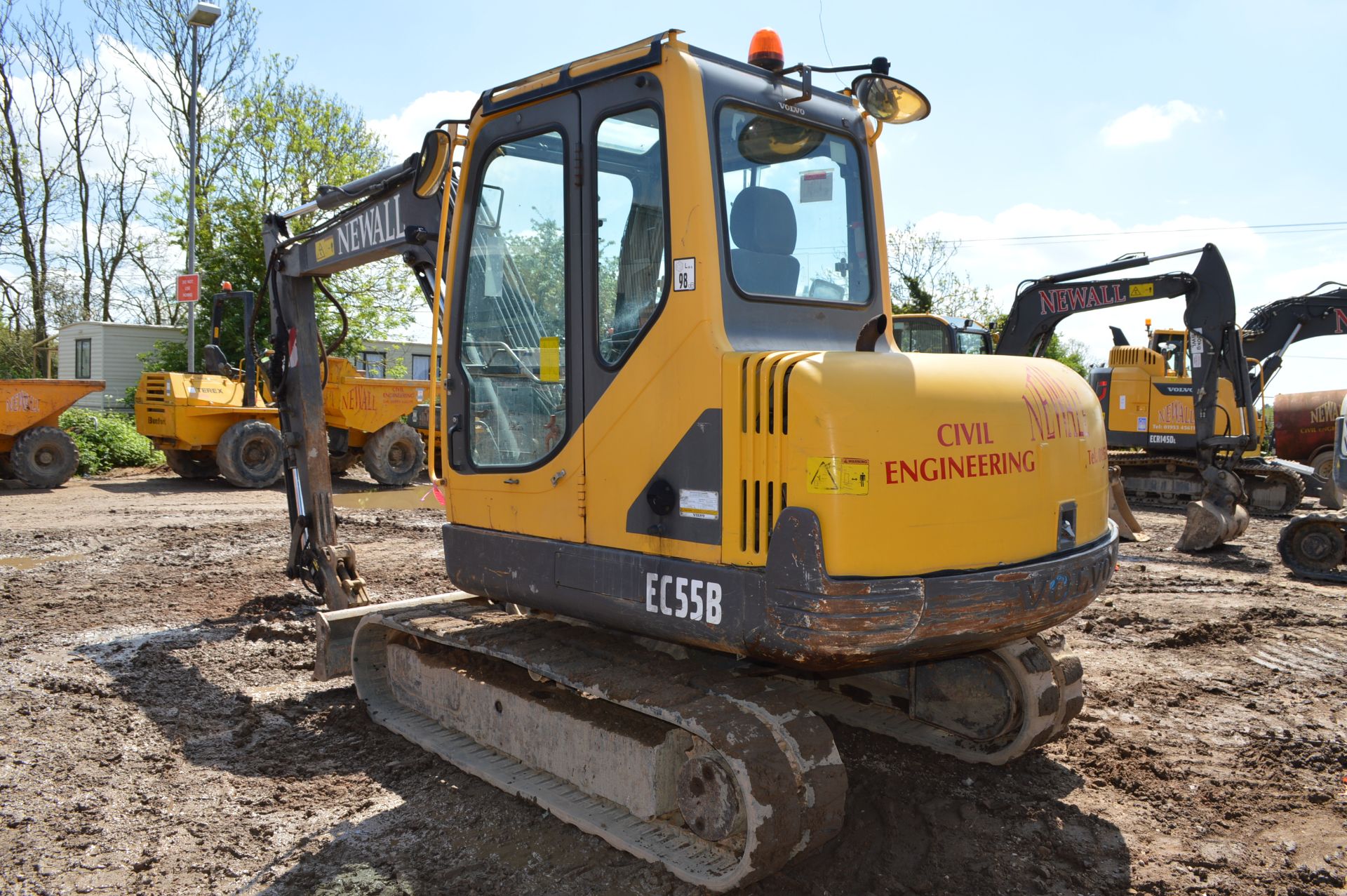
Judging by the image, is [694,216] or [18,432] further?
[18,432]

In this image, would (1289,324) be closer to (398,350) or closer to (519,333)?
(519,333)

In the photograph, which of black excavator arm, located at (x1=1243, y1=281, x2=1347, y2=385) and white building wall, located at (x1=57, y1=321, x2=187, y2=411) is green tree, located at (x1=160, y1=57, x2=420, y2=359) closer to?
white building wall, located at (x1=57, y1=321, x2=187, y2=411)

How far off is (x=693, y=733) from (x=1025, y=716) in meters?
1.79

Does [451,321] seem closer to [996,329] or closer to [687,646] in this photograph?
[687,646]

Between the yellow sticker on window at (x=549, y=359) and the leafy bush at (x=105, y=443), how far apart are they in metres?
16.1

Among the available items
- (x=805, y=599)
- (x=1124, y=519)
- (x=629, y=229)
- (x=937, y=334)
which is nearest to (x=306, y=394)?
(x=629, y=229)

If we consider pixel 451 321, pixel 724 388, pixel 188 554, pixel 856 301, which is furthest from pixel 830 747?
pixel 188 554

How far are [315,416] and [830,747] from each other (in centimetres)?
456

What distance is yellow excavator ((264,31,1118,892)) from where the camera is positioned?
324 centimetres

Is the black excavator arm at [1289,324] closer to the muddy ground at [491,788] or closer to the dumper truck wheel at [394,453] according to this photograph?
the muddy ground at [491,788]

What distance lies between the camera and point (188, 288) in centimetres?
1686

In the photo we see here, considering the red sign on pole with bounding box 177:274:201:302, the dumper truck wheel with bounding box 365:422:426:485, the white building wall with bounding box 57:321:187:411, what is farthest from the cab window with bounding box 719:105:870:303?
the white building wall with bounding box 57:321:187:411

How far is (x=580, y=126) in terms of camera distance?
3.88 m

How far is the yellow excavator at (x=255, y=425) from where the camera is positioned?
1488cm
